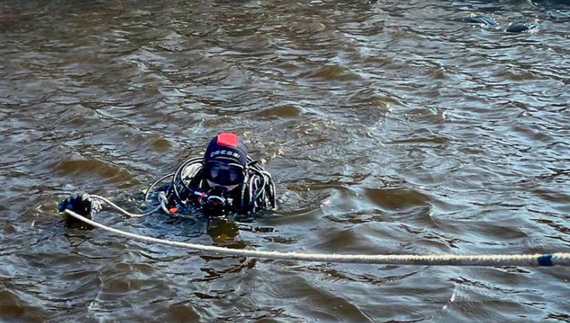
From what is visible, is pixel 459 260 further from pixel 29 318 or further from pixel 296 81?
pixel 296 81

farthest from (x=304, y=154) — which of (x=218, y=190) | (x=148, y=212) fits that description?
(x=148, y=212)

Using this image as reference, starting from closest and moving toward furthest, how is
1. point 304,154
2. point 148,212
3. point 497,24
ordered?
point 148,212, point 304,154, point 497,24

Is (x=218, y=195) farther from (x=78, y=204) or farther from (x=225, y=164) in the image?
(x=78, y=204)

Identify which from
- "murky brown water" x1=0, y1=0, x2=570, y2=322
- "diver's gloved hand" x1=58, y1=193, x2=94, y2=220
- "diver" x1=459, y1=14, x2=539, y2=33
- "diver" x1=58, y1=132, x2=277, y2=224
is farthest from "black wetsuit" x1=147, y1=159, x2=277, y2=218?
"diver" x1=459, y1=14, x2=539, y2=33

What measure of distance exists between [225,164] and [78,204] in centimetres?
116

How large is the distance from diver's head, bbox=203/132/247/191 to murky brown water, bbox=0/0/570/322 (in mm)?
389

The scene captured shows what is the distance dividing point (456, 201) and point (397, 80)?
4.06 metres

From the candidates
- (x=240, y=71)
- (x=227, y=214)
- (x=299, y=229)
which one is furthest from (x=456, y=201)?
(x=240, y=71)

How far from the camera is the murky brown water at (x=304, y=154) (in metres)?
5.98

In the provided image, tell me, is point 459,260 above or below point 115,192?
above

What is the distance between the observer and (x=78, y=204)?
23.0 ft

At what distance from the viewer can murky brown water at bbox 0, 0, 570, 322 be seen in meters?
5.98

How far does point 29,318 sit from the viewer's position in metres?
5.77

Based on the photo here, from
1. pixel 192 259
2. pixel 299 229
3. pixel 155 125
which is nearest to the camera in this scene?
pixel 192 259
